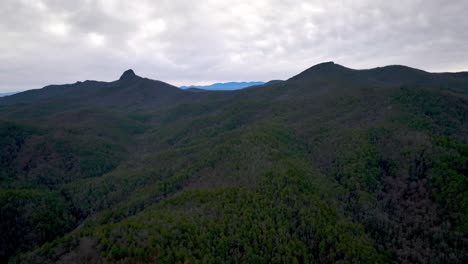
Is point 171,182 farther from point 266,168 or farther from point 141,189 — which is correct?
point 266,168

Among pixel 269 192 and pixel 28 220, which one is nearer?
pixel 269 192

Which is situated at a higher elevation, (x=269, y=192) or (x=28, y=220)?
(x=269, y=192)

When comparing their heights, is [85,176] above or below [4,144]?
below

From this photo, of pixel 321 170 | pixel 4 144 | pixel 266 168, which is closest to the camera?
pixel 266 168

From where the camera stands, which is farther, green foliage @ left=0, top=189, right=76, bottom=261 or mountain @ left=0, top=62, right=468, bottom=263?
green foliage @ left=0, top=189, right=76, bottom=261

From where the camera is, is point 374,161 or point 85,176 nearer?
point 374,161

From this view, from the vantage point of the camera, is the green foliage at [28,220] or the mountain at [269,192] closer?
the mountain at [269,192]

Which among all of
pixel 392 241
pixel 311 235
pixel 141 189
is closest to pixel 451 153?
pixel 392 241

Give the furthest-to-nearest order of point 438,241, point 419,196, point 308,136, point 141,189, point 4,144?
1. point 4,144
2. point 308,136
3. point 141,189
4. point 419,196
5. point 438,241
